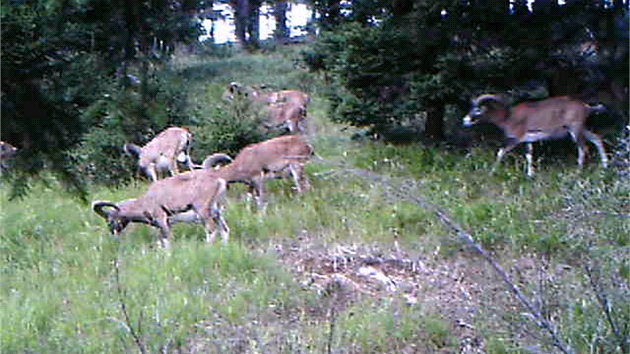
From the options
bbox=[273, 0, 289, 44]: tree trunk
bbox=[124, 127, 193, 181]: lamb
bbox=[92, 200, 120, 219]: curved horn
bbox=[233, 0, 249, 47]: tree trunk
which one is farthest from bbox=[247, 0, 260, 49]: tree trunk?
bbox=[92, 200, 120, 219]: curved horn

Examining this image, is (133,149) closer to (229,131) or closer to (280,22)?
(229,131)

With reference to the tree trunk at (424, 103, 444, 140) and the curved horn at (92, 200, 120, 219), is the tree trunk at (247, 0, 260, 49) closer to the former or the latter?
the tree trunk at (424, 103, 444, 140)

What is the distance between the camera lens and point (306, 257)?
32.9 ft

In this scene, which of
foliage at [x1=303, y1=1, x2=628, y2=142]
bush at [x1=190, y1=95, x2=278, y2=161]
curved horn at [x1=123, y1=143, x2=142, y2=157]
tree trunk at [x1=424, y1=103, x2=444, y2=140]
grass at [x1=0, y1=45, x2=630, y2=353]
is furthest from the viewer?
bush at [x1=190, y1=95, x2=278, y2=161]

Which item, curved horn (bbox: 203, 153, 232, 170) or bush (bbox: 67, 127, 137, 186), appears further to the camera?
bush (bbox: 67, 127, 137, 186)

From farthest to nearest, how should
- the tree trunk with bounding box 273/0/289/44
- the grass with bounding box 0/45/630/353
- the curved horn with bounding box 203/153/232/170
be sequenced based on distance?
the tree trunk with bounding box 273/0/289/44 < the curved horn with bounding box 203/153/232/170 < the grass with bounding box 0/45/630/353

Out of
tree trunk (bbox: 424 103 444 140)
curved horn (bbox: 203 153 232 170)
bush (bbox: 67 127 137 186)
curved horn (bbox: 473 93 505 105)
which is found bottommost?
bush (bbox: 67 127 137 186)

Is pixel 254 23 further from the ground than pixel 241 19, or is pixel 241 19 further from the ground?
pixel 241 19

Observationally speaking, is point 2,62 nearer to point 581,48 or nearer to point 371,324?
point 371,324

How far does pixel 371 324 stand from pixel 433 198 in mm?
3950

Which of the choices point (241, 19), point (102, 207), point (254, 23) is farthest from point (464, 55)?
point (254, 23)

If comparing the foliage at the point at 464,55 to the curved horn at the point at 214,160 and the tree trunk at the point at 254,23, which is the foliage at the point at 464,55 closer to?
the curved horn at the point at 214,160

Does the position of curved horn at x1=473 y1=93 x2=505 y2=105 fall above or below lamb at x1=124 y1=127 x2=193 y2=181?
above

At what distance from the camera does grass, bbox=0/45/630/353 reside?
717cm
